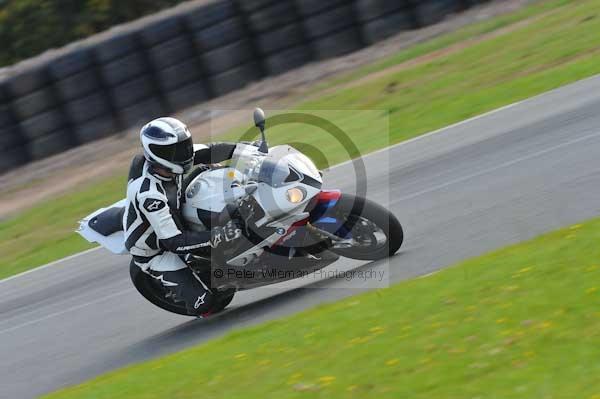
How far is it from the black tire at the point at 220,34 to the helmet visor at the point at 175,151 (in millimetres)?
8327

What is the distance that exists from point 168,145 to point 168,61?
8.40 m

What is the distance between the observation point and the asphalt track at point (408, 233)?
7.50 meters

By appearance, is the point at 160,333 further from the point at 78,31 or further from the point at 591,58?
the point at 78,31

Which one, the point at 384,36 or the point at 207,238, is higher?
the point at 207,238

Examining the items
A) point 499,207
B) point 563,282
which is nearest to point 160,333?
point 499,207

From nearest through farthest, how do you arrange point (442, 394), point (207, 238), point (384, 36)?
1. point (442, 394)
2. point (207, 238)
3. point (384, 36)

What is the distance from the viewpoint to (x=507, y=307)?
18.0 ft

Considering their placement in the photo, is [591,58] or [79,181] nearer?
[591,58]

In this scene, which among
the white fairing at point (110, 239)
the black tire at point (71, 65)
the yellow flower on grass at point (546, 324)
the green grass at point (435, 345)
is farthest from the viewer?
the black tire at point (71, 65)

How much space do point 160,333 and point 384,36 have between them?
9.33 m

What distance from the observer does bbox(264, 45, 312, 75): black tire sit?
621 inches

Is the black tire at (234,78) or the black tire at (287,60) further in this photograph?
the black tire at (287,60)

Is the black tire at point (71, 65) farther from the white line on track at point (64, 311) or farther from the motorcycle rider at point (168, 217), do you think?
the motorcycle rider at point (168, 217)

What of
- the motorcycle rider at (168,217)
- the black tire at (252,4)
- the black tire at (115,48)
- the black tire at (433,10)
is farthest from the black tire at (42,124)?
the motorcycle rider at (168,217)
